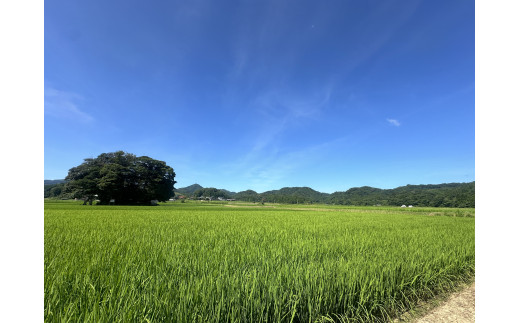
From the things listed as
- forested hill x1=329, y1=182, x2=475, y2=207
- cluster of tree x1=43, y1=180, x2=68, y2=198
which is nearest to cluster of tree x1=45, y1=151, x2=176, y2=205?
cluster of tree x1=43, y1=180, x2=68, y2=198

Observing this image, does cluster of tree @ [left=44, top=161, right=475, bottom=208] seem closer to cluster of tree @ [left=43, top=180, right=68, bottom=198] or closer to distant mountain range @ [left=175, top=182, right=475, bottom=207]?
distant mountain range @ [left=175, top=182, right=475, bottom=207]

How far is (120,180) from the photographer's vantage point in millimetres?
35188

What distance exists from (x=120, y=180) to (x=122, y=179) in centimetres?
38

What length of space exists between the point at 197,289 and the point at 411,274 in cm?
320

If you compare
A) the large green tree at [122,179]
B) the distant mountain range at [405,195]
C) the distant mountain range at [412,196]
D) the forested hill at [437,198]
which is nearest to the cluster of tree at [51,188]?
the distant mountain range at [405,195]

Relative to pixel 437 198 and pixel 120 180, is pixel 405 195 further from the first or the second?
pixel 120 180

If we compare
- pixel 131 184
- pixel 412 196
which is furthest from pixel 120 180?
pixel 412 196

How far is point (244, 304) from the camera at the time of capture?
5.65ft

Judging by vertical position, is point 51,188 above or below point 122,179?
above

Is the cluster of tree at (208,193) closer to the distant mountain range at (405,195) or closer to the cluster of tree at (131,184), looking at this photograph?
the distant mountain range at (405,195)

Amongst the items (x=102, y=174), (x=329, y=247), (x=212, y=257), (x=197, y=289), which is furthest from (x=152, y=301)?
(x=102, y=174)

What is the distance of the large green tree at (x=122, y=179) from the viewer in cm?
3272
